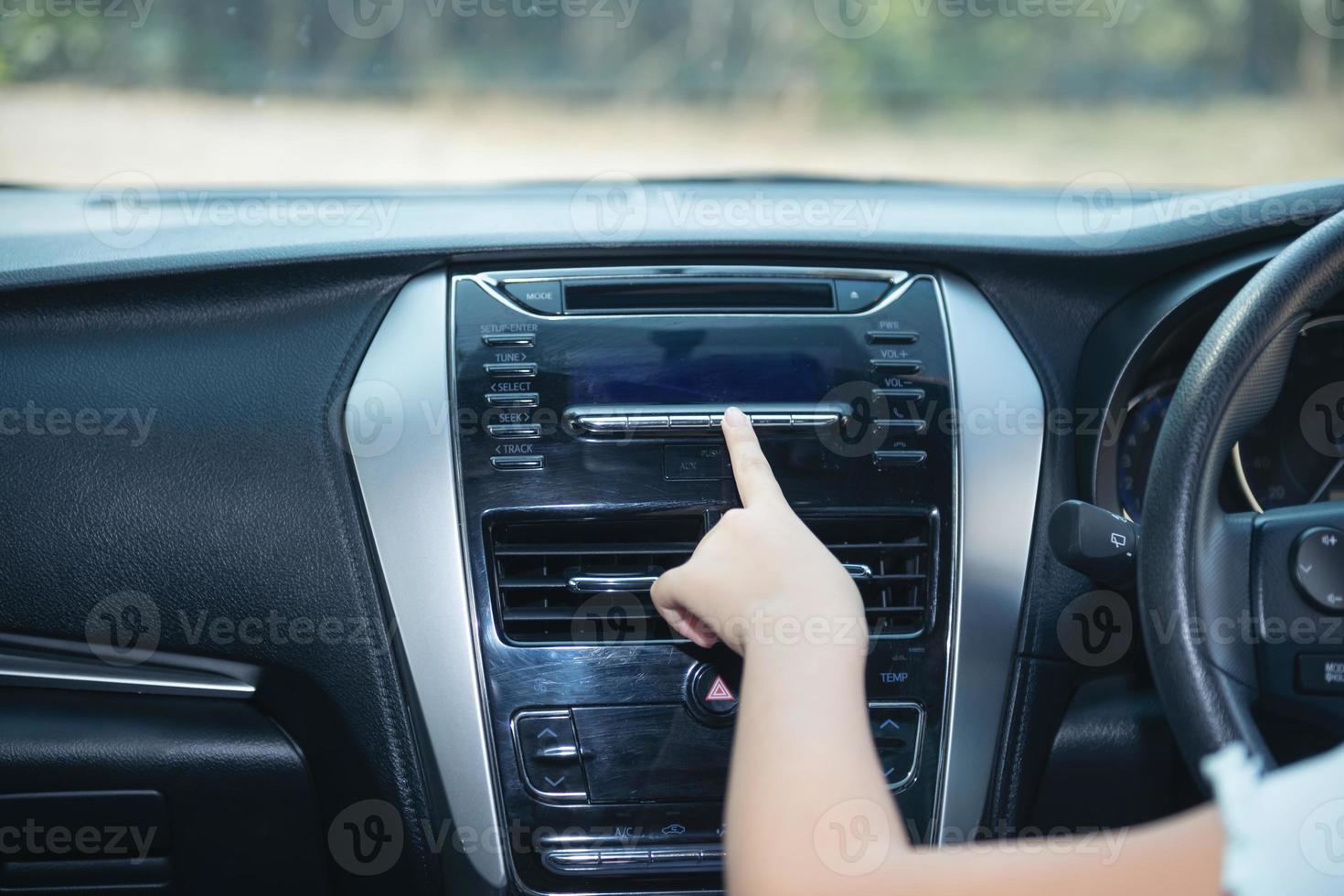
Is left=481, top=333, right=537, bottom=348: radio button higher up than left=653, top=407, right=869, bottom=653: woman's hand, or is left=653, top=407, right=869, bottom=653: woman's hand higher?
left=481, top=333, right=537, bottom=348: radio button

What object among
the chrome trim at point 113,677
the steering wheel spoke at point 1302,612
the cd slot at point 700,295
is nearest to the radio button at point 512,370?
the cd slot at point 700,295

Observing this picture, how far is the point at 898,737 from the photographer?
177 centimetres

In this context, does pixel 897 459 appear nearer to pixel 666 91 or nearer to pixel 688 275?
pixel 688 275

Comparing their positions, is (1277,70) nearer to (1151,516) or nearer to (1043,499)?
(1043,499)

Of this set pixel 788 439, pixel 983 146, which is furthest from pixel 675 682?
pixel 983 146

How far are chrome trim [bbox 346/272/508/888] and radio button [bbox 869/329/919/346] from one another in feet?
2.03

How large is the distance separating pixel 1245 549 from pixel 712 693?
71 cm

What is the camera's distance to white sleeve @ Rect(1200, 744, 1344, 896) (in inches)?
29.7

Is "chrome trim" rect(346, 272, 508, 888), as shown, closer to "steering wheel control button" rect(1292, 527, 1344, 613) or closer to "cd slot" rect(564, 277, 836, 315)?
"cd slot" rect(564, 277, 836, 315)

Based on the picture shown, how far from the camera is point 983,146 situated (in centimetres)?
370

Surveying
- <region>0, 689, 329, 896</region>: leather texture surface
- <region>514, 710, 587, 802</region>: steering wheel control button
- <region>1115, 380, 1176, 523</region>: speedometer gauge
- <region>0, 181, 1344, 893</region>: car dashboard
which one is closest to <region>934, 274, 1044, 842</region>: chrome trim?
<region>0, 181, 1344, 893</region>: car dashboard

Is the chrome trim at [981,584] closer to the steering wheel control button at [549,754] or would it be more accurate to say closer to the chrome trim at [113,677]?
the steering wheel control button at [549,754]

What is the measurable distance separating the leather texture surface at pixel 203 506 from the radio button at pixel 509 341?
0.64ft

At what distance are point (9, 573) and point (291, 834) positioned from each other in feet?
1.78
